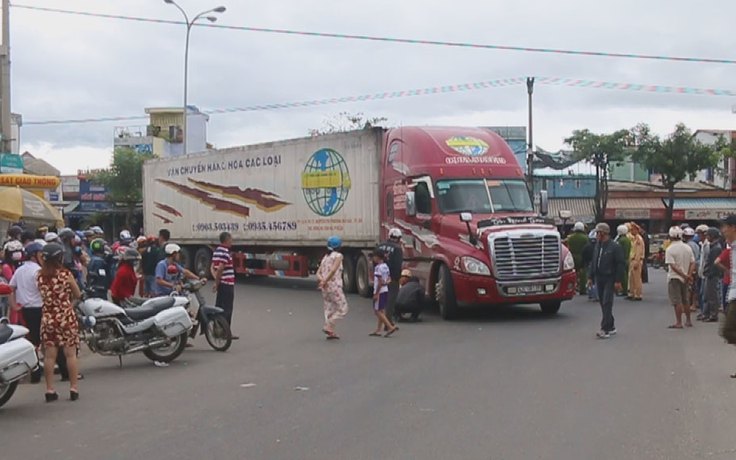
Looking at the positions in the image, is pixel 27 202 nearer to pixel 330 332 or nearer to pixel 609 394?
pixel 330 332

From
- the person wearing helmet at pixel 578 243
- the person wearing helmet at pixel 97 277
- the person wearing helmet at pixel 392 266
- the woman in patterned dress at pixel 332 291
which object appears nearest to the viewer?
the person wearing helmet at pixel 97 277

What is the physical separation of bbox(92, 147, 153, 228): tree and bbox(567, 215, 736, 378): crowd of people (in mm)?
42628

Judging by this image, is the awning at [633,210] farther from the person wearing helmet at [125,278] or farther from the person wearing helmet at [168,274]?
the person wearing helmet at [125,278]

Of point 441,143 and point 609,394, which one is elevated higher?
point 441,143

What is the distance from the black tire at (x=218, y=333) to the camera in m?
12.9

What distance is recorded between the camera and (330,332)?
45.7 ft

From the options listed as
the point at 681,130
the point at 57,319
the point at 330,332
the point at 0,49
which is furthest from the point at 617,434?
the point at 681,130

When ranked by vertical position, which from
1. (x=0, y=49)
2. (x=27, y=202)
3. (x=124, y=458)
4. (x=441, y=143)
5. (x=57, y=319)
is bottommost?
(x=124, y=458)

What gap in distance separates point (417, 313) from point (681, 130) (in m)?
36.4

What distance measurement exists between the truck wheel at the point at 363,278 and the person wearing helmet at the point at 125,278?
30.0ft

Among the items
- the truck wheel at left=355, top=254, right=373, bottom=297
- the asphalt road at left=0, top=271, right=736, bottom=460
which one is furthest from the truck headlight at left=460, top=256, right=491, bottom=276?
the truck wheel at left=355, top=254, right=373, bottom=297

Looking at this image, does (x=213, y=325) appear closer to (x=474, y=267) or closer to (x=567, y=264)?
(x=474, y=267)

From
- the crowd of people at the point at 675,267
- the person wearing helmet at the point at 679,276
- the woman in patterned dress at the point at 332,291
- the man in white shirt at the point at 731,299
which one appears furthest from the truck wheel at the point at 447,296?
the man in white shirt at the point at 731,299

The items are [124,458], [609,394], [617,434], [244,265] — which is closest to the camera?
[124,458]
